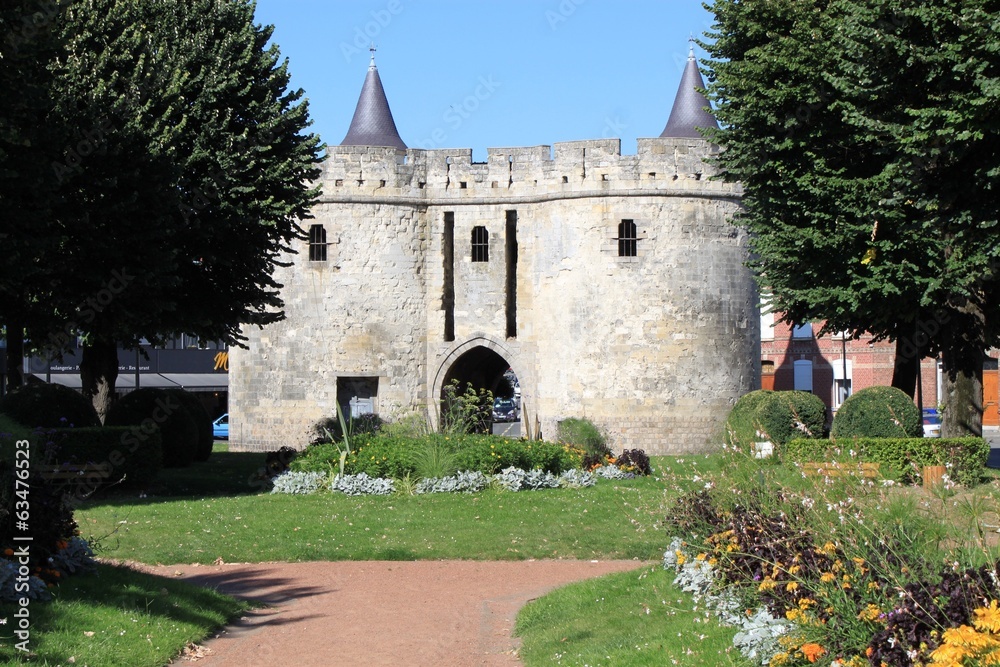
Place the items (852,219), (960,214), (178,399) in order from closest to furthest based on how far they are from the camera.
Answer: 1. (960,214)
2. (852,219)
3. (178,399)

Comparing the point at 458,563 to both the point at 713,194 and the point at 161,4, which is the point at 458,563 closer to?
the point at 161,4

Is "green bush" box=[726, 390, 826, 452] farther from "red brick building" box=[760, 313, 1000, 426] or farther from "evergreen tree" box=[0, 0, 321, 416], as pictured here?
"red brick building" box=[760, 313, 1000, 426]

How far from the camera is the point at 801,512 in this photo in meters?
8.48

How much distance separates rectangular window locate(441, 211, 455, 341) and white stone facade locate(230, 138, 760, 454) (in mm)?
47

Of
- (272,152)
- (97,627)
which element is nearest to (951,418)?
(272,152)

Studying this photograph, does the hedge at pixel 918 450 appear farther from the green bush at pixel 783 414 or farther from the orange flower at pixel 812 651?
the orange flower at pixel 812 651

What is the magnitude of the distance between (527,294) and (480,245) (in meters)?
1.81

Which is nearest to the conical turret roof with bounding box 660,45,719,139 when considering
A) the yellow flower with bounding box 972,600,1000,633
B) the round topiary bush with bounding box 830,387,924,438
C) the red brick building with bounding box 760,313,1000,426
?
the round topiary bush with bounding box 830,387,924,438

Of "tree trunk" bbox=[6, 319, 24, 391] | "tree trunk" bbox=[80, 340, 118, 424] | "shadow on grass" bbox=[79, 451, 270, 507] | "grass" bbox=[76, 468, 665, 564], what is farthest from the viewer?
"tree trunk" bbox=[80, 340, 118, 424]

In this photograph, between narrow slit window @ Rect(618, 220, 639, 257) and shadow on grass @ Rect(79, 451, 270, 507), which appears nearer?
shadow on grass @ Rect(79, 451, 270, 507)

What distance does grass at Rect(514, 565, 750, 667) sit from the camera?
800 cm

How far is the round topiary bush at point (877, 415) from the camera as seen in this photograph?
20.3 m

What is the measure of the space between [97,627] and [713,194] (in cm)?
2445

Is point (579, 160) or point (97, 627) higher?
point (579, 160)
